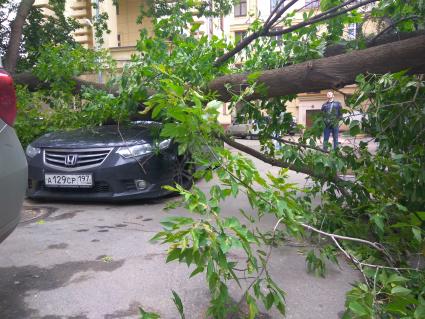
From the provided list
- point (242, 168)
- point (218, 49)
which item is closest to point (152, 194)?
point (218, 49)

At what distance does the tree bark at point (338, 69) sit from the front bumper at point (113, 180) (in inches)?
50.8

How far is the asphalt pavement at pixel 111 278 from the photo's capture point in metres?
2.35

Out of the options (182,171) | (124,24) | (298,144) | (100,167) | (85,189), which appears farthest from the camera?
(124,24)

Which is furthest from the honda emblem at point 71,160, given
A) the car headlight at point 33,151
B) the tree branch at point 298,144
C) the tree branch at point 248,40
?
the tree branch at point 298,144

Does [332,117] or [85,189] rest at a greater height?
[332,117]

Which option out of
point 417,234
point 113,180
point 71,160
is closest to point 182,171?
point 113,180

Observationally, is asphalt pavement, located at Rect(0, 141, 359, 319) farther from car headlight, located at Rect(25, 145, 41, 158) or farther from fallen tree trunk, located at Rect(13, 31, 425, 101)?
fallen tree trunk, located at Rect(13, 31, 425, 101)

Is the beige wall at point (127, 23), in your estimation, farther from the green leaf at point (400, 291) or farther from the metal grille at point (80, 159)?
the green leaf at point (400, 291)

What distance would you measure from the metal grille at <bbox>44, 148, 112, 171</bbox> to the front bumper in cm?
5

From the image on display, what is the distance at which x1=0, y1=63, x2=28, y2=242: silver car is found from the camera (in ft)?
6.63

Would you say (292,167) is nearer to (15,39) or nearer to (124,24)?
Result: (15,39)

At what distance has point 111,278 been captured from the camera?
2.76 metres

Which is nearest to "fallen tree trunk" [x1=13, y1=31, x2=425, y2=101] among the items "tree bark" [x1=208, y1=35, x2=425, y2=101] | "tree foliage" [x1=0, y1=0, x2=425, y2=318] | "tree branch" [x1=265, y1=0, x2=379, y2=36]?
"tree bark" [x1=208, y1=35, x2=425, y2=101]

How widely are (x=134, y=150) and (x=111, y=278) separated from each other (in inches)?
95.4
